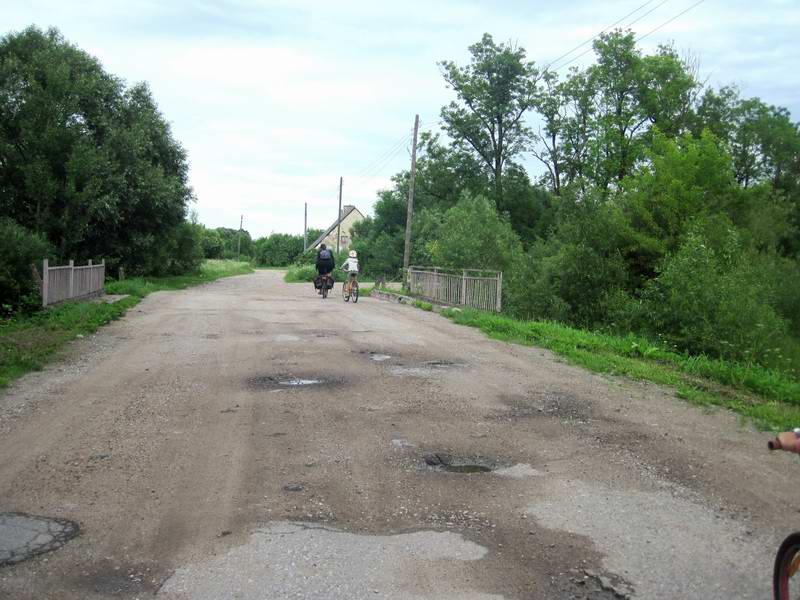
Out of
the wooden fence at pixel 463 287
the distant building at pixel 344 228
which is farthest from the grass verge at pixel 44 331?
the distant building at pixel 344 228

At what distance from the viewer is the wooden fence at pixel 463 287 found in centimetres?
1797

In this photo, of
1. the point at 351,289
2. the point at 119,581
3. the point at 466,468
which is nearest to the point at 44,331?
the point at 466,468

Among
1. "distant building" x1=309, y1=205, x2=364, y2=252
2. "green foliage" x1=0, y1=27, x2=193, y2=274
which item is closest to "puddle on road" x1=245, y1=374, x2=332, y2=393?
"green foliage" x1=0, y1=27, x2=193, y2=274

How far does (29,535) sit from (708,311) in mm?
12215

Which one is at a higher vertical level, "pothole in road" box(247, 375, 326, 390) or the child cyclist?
the child cyclist

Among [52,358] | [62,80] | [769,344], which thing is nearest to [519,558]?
[52,358]

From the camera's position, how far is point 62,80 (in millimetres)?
22812

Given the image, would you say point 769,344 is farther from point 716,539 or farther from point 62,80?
point 62,80

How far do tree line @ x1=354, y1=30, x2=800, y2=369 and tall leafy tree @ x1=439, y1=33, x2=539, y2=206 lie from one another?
0.30 feet

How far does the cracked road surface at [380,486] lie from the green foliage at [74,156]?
14.8 m

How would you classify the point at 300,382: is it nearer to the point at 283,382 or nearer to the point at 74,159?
the point at 283,382

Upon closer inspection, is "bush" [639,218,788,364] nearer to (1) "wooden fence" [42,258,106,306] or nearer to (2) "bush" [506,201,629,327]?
(2) "bush" [506,201,629,327]

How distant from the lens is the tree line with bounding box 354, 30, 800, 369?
561 inches

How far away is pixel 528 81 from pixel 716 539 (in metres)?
44.5
